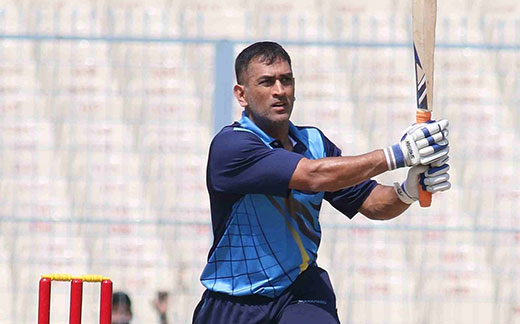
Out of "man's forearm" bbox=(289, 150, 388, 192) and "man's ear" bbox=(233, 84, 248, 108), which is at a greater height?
"man's ear" bbox=(233, 84, 248, 108)

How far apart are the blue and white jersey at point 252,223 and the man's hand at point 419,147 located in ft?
1.12

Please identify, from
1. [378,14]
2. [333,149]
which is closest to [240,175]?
[333,149]

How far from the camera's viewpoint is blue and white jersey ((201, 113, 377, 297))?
359 centimetres

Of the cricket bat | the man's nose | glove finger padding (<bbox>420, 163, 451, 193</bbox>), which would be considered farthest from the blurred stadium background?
glove finger padding (<bbox>420, 163, 451, 193</bbox>)

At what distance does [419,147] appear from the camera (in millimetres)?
3457

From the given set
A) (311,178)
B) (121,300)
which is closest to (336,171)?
(311,178)

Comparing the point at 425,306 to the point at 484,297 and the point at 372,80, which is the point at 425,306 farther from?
the point at 372,80

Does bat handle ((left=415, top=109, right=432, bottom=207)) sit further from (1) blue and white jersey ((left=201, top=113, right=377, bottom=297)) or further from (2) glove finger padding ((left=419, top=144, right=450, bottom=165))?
(1) blue and white jersey ((left=201, top=113, right=377, bottom=297))

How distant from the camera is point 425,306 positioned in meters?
5.20

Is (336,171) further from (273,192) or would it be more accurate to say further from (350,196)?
(350,196)

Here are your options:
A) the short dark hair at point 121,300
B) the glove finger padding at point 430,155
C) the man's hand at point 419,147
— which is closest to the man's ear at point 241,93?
the man's hand at point 419,147

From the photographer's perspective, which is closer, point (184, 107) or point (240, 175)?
point (240, 175)

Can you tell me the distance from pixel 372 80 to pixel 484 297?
4.02 feet

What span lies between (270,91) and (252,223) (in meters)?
0.47
